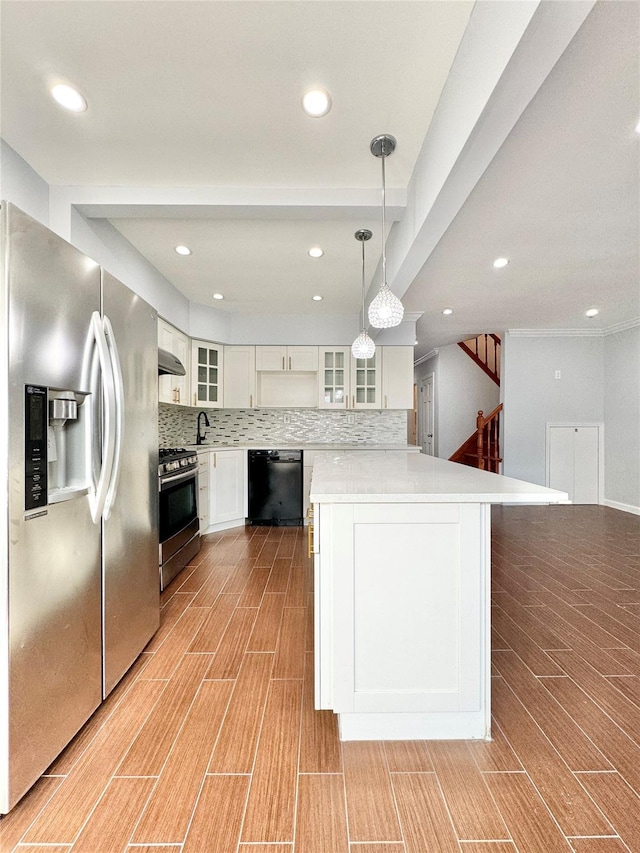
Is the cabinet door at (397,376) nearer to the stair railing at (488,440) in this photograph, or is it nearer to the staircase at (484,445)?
the staircase at (484,445)

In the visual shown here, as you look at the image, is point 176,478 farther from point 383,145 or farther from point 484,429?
point 484,429

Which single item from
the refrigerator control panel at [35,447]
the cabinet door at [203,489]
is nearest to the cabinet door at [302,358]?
the cabinet door at [203,489]

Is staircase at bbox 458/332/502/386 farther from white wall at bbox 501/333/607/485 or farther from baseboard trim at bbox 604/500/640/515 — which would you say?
baseboard trim at bbox 604/500/640/515

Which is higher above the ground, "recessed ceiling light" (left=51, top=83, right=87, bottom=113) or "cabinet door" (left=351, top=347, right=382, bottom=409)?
"recessed ceiling light" (left=51, top=83, right=87, bottom=113)

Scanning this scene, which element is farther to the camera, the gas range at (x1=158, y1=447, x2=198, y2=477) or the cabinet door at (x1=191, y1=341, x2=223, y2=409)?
the cabinet door at (x1=191, y1=341, x2=223, y2=409)

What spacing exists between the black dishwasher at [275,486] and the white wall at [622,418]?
14.0ft

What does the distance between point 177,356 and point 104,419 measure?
9.17ft

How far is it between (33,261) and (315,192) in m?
1.60

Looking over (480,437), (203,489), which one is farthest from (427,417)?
(203,489)

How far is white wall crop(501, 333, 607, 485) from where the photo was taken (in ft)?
19.3

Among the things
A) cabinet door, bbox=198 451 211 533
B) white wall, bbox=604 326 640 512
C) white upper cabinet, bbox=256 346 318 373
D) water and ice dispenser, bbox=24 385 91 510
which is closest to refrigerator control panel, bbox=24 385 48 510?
water and ice dispenser, bbox=24 385 91 510

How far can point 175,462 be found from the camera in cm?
326

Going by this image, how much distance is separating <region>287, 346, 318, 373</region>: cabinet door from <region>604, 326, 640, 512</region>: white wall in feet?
13.4

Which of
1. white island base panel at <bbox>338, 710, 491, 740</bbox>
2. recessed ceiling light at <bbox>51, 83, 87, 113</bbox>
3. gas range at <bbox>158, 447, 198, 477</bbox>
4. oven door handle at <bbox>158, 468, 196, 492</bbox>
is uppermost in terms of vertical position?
recessed ceiling light at <bbox>51, 83, 87, 113</bbox>
